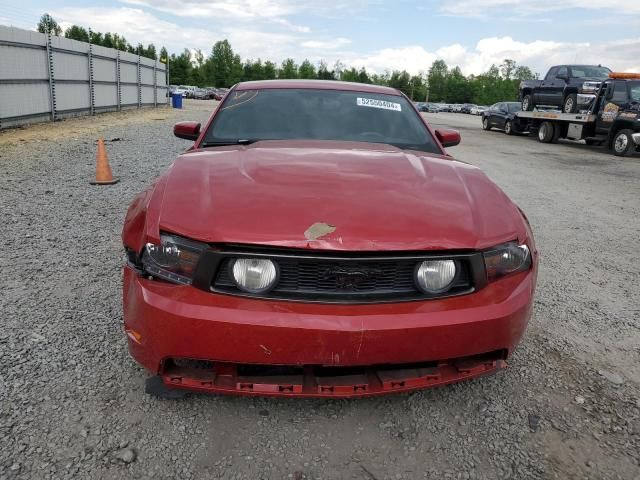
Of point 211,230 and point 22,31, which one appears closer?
point 211,230

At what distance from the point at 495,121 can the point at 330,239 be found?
23762mm

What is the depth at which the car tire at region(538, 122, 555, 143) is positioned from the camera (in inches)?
716

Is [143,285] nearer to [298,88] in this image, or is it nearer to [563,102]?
[298,88]

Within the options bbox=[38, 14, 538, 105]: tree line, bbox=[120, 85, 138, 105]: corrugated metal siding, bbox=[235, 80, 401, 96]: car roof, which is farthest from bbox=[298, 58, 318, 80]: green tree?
bbox=[235, 80, 401, 96]: car roof

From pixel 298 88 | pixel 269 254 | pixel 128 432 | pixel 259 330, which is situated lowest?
pixel 128 432

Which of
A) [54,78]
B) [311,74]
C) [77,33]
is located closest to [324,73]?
[311,74]

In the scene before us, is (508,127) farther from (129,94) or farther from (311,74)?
(311,74)

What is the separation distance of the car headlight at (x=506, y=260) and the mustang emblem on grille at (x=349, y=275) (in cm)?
49

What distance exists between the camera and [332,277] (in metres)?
1.85

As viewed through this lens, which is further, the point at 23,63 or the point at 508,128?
the point at 508,128

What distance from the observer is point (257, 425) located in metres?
2.02

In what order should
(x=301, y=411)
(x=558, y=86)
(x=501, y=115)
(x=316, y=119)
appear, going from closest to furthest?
(x=301, y=411), (x=316, y=119), (x=558, y=86), (x=501, y=115)

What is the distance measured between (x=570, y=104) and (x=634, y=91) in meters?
3.05

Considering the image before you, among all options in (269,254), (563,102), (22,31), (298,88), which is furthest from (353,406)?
(563,102)
